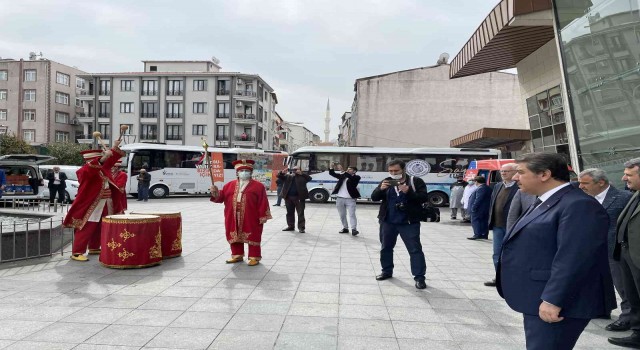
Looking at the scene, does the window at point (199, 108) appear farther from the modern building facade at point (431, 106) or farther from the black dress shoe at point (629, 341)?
the black dress shoe at point (629, 341)

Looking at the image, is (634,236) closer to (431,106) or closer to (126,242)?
(126,242)

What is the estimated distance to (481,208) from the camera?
35.2 ft

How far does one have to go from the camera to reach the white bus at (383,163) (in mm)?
20797

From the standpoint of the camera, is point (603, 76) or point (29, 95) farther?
point (29, 95)

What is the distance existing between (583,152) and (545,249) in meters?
10.6

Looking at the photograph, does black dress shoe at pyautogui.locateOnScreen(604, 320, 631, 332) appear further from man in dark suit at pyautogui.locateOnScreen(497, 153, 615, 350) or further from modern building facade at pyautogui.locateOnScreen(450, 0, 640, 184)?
modern building facade at pyautogui.locateOnScreen(450, 0, 640, 184)

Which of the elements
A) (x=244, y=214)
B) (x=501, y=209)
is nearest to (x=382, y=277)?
(x=501, y=209)

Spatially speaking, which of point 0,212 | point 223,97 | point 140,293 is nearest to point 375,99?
point 223,97

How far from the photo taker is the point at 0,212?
31.7 feet

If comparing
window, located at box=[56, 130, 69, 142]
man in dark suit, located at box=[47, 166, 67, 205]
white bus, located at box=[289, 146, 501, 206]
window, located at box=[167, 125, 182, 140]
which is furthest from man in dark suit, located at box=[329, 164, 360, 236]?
window, located at box=[56, 130, 69, 142]

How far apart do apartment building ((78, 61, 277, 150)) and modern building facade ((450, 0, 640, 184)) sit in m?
Result: 37.2

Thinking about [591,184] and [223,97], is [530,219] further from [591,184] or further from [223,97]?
[223,97]

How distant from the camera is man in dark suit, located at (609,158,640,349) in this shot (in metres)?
3.79

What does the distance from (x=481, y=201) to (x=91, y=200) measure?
8.39 metres
